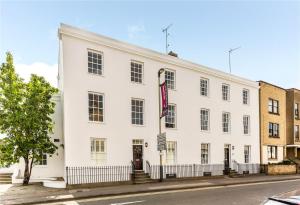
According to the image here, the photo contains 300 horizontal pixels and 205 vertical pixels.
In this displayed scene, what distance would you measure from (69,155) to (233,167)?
1673cm

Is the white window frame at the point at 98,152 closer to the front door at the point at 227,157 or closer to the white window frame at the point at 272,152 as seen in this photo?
the front door at the point at 227,157

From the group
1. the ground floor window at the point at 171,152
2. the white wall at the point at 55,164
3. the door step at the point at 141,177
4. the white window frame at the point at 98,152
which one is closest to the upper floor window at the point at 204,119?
the ground floor window at the point at 171,152

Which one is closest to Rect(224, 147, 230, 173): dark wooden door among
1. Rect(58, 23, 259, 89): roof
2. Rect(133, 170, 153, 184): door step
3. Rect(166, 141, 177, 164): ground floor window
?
Rect(166, 141, 177, 164): ground floor window

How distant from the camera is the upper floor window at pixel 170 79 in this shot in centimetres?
2410

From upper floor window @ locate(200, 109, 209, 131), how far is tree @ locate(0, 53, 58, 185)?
13104 mm

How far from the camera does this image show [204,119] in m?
26.5

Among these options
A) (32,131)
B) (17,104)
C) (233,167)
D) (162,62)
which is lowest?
(233,167)

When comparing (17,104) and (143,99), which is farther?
(143,99)

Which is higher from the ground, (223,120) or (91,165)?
(223,120)

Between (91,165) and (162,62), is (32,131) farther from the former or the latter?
(162,62)

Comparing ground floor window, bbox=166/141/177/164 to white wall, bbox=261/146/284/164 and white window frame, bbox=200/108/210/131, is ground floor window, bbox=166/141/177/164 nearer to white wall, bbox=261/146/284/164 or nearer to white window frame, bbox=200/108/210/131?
white window frame, bbox=200/108/210/131

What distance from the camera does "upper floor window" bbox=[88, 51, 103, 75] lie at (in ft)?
65.1

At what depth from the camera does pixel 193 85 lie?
2572cm

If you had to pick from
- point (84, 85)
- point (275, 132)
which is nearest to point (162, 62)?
point (84, 85)
